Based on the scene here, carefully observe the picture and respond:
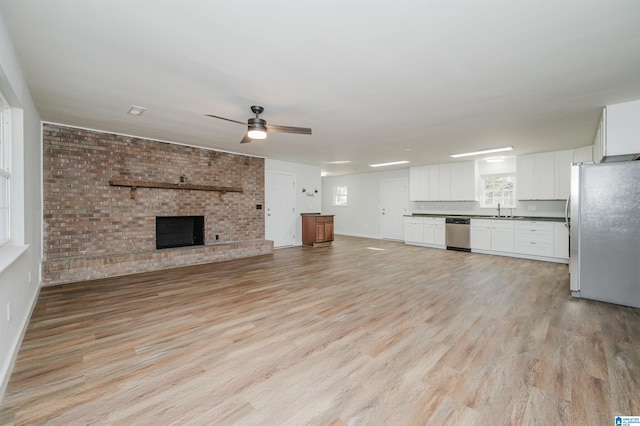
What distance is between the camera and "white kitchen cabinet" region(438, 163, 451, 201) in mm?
7980

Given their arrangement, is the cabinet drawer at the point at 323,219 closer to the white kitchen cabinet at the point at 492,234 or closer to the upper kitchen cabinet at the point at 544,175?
the white kitchen cabinet at the point at 492,234

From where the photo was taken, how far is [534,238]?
20.5ft

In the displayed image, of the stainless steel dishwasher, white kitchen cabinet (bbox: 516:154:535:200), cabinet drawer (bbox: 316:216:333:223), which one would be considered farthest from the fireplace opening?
white kitchen cabinet (bbox: 516:154:535:200)

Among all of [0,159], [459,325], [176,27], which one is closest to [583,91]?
[459,325]

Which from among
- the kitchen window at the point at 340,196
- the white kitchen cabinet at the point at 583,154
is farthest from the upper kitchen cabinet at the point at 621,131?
the kitchen window at the point at 340,196

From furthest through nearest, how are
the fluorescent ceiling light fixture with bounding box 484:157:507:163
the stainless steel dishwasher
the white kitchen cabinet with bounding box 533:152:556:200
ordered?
the stainless steel dishwasher, the fluorescent ceiling light fixture with bounding box 484:157:507:163, the white kitchen cabinet with bounding box 533:152:556:200

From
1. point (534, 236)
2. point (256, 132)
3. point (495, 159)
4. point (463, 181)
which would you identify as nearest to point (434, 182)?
point (463, 181)

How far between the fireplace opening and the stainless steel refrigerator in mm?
6717

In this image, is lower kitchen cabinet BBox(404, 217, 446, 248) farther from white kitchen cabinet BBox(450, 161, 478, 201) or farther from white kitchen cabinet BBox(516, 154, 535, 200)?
white kitchen cabinet BBox(516, 154, 535, 200)

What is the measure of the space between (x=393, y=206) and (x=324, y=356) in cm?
785

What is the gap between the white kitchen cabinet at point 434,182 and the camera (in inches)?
323

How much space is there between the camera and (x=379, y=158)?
7355 mm

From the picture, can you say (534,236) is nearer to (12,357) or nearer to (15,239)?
(12,357)

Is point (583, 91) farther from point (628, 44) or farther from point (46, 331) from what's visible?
point (46, 331)
